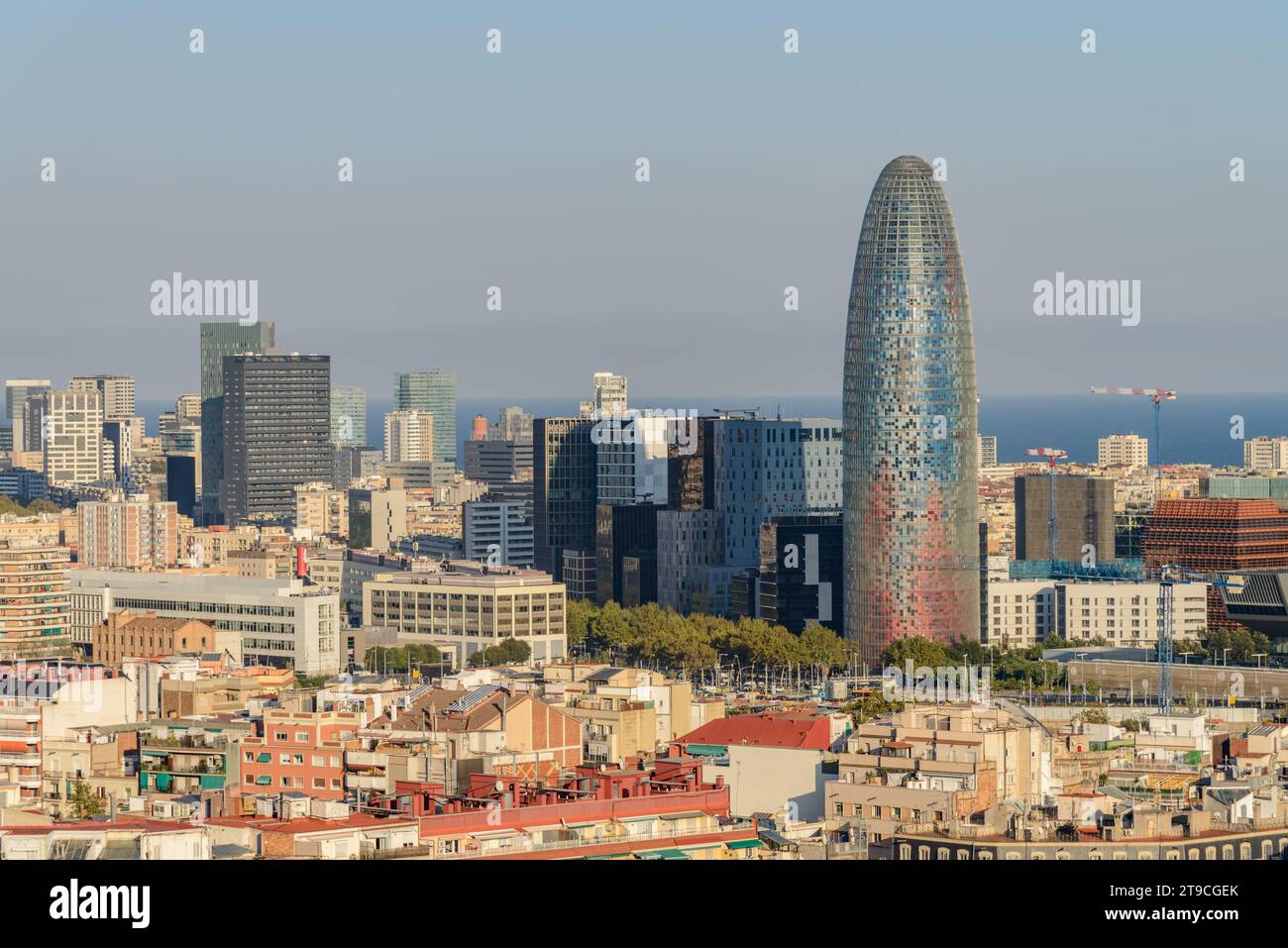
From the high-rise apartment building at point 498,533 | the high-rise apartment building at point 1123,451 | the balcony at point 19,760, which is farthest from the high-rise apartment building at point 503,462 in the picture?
the balcony at point 19,760

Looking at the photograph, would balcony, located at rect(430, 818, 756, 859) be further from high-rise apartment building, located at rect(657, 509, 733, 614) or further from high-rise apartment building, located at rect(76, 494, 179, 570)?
high-rise apartment building, located at rect(76, 494, 179, 570)

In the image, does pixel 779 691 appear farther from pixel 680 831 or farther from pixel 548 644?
pixel 680 831

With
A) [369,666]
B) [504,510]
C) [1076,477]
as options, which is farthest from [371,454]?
[369,666]

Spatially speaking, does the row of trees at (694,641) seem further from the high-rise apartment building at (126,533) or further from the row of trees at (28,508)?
the row of trees at (28,508)

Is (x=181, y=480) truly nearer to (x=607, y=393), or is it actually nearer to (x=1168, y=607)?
(x=607, y=393)

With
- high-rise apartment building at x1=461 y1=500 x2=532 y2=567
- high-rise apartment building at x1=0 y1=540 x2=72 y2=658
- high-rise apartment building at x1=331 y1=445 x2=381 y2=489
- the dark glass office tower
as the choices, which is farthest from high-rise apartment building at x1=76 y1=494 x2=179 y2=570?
high-rise apartment building at x1=331 y1=445 x2=381 y2=489

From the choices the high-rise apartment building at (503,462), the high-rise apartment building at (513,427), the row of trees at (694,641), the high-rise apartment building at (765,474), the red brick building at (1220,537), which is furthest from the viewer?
the high-rise apartment building at (513,427)
